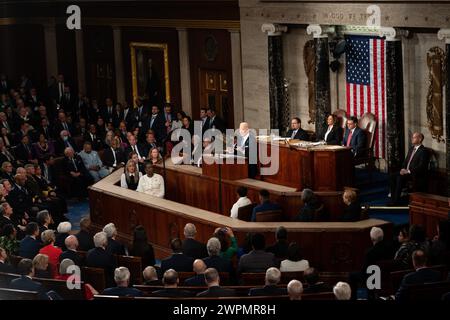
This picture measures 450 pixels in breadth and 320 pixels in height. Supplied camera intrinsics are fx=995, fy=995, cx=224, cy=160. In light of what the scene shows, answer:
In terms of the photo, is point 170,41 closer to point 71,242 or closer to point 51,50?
point 51,50

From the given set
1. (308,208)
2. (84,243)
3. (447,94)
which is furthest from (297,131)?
(84,243)

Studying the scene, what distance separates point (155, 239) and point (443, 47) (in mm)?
5336

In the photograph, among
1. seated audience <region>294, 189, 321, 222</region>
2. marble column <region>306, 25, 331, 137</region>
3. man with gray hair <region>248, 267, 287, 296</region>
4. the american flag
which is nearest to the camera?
man with gray hair <region>248, 267, 287, 296</region>

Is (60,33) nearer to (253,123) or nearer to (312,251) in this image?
(253,123)

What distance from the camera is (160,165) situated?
15.6 metres

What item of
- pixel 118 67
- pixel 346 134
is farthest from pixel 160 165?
pixel 118 67

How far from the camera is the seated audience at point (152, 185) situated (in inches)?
575

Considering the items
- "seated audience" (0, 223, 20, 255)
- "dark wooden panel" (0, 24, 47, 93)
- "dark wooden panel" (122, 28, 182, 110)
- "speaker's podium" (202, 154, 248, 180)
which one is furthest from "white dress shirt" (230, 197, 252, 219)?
"dark wooden panel" (0, 24, 47, 93)

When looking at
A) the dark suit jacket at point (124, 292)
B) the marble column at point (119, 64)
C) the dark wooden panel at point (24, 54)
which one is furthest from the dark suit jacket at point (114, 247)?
the dark wooden panel at point (24, 54)

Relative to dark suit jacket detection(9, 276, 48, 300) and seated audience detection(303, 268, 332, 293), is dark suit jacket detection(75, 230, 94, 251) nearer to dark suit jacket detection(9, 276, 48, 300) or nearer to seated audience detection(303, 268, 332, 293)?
dark suit jacket detection(9, 276, 48, 300)

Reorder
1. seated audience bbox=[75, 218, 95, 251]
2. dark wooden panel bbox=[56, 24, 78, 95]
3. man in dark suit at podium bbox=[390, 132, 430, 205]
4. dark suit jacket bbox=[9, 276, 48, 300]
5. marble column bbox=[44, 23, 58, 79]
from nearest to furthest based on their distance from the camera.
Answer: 1. dark suit jacket bbox=[9, 276, 48, 300]
2. seated audience bbox=[75, 218, 95, 251]
3. man in dark suit at podium bbox=[390, 132, 430, 205]
4. dark wooden panel bbox=[56, 24, 78, 95]
5. marble column bbox=[44, 23, 58, 79]

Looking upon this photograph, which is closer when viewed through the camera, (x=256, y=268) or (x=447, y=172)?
(x=256, y=268)

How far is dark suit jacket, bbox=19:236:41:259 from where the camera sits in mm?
11555

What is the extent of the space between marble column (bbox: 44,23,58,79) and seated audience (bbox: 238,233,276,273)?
1537cm
